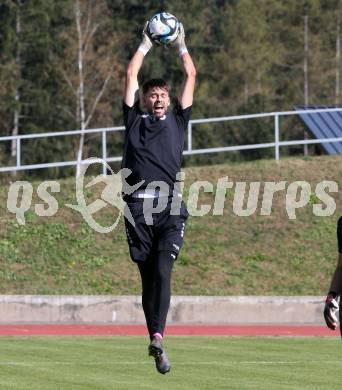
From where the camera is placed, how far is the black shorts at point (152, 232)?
11000 millimetres

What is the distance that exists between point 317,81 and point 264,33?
18.8ft

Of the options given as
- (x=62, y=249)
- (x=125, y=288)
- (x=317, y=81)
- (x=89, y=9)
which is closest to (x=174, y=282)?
(x=125, y=288)

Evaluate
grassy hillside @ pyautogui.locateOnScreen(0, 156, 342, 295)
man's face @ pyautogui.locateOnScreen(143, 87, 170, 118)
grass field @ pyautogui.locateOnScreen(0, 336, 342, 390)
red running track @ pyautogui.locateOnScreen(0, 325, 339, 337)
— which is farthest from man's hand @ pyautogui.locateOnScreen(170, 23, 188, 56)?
grassy hillside @ pyautogui.locateOnScreen(0, 156, 342, 295)

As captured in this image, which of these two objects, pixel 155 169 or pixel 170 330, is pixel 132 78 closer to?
pixel 155 169

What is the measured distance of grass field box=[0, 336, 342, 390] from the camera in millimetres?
11695

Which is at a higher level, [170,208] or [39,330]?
[170,208]

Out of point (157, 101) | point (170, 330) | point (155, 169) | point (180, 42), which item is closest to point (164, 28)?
point (180, 42)

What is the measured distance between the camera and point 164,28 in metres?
11.0

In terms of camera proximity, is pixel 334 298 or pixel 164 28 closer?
pixel 334 298

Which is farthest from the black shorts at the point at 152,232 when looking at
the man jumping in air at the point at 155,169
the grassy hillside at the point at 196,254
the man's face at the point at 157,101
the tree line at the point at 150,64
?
the tree line at the point at 150,64

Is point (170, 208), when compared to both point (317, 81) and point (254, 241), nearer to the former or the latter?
point (254, 241)

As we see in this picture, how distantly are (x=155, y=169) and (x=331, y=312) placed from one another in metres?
2.04

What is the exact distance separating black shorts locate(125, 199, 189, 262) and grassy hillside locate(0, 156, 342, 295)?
13.2 meters

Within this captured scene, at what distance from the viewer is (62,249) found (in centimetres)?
2603
